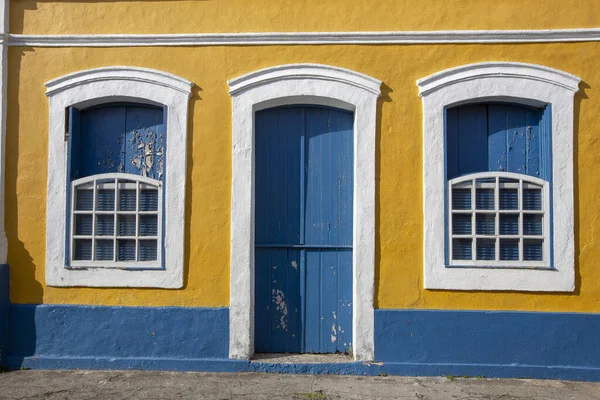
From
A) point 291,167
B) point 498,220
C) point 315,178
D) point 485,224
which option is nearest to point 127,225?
point 291,167

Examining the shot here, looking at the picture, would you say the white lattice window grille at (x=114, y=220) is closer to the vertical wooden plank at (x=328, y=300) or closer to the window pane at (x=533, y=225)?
the vertical wooden plank at (x=328, y=300)

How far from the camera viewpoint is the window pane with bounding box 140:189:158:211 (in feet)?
17.7

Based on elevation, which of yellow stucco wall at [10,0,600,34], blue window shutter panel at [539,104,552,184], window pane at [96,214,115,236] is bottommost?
window pane at [96,214,115,236]

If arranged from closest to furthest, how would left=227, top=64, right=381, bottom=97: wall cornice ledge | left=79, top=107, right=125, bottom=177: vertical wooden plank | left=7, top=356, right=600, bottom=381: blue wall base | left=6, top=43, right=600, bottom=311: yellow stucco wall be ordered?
left=7, top=356, right=600, bottom=381: blue wall base → left=6, top=43, right=600, bottom=311: yellow stucco wall → left=227, top=64, right=381, bottom=97: wall cornice ledge → left=79, top=107, right=125, bottom=177: vertical wooden plank

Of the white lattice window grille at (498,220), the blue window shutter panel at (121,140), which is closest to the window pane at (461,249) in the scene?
the white lattice window grille at (498,220)

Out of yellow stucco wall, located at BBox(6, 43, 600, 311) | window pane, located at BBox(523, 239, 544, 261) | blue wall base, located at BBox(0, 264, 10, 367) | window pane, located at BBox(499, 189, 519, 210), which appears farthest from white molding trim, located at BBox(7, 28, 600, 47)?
blue wall base, located at BBox(0, 264, 10, 367)

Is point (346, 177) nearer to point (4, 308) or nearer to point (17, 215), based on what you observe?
point (17, 215)

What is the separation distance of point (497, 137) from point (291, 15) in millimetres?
2478

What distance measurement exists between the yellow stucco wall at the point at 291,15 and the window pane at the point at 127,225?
6.43 feet

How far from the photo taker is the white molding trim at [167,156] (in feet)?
17.2

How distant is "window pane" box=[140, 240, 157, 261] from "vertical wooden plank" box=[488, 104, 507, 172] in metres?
3.56

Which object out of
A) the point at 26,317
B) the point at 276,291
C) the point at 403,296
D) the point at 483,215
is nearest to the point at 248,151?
the point at 276,291

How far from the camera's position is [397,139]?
522 centimetres

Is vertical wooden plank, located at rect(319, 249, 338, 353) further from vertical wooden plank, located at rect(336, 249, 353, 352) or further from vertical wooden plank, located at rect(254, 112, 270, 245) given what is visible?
vertical wooden plank, located at rect(254, 112, 270, 245)
